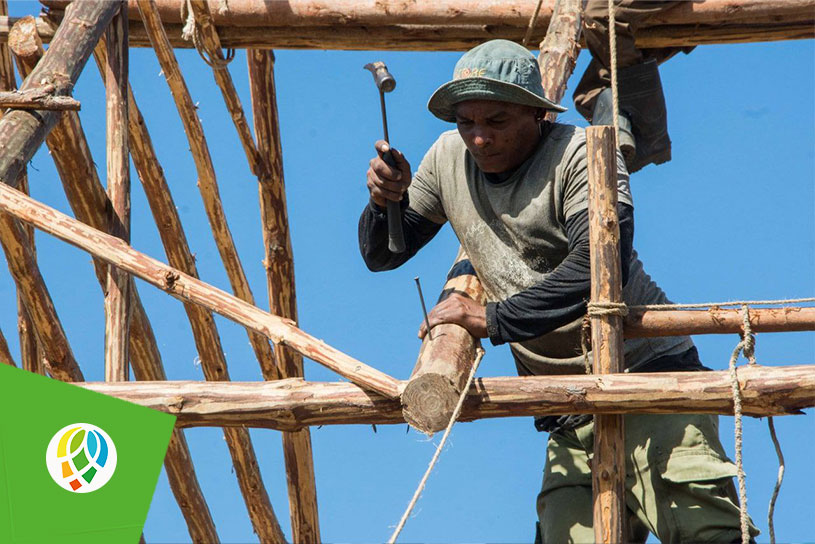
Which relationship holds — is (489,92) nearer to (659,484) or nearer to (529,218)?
(529,218)

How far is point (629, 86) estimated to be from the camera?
638cm

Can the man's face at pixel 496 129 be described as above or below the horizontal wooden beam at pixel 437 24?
below

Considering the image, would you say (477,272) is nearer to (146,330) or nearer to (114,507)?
(114,507)

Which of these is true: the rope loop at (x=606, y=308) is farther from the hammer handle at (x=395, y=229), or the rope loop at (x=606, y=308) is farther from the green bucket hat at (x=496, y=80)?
the hammer handle at (x=395, y=229)

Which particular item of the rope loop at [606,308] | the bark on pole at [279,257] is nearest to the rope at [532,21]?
the bark on pole at [279,257]

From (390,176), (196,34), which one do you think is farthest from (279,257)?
(390,176)

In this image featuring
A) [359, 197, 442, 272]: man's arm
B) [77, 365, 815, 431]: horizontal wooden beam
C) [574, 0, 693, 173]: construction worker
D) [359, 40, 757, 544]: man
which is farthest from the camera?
[574, 0, 693, 173]: construction worker

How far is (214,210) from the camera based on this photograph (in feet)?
23.6

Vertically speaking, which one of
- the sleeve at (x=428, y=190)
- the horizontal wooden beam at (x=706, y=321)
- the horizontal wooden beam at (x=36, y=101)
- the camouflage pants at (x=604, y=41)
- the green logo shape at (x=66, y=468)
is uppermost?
the camouflage pants at (x=604, y=41)

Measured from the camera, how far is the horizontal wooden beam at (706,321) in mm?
4449

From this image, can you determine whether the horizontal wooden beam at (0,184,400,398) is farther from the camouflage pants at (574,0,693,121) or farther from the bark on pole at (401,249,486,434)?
the camouflage pants at (574,0,693,121)

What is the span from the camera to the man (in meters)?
4.42

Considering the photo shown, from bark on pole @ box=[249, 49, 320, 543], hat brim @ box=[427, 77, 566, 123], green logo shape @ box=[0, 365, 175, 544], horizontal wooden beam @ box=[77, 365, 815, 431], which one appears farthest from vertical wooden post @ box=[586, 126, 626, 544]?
bark on pole @ box=[249, 49, 320, 543]

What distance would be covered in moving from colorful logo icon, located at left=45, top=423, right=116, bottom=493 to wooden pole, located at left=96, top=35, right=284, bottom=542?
301 cm
